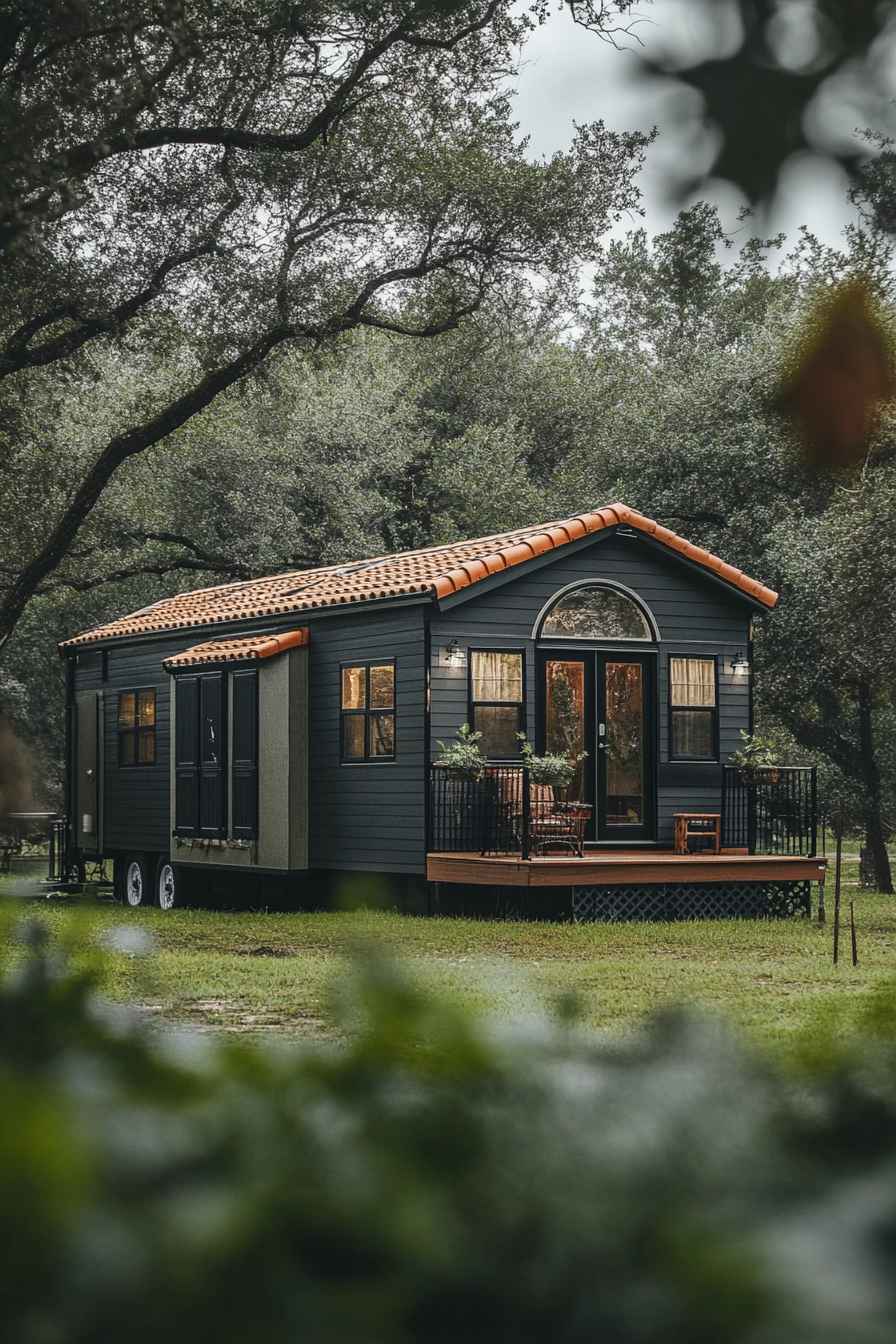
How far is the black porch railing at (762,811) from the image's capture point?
16.7 meters

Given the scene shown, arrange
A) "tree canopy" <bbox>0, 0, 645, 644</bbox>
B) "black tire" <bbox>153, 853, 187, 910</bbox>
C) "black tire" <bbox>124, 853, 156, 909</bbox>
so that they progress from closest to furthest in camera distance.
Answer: "tree canopy" <bbox>0, 0, 645, 644</bbox> < "black tire" <bbox>153, 853, 187, 910</bbox> < "black tire" <bbox>124, 853, 156, 909</bbox>

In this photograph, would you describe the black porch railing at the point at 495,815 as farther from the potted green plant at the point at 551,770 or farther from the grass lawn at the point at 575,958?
the grass lawn at the point at 575,958

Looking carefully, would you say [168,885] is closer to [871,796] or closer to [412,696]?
[412,696]

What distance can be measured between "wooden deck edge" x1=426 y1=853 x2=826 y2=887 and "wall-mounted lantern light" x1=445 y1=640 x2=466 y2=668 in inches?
76.5

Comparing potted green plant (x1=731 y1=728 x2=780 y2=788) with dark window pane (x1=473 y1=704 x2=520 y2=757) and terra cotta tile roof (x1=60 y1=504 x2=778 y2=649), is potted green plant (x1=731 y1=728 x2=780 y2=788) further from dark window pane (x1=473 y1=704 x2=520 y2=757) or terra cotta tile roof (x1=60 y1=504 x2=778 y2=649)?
dark window pane (x1=473 y1=704 x2=520 y2=757)

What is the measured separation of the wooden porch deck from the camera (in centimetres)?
1423

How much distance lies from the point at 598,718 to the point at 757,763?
1797 millimetres

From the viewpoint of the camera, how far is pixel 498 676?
1612 cm

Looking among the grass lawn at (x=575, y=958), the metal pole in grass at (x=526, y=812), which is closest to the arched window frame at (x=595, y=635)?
the metal pole in grass at (x=526, y=812)

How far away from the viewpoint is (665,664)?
17141 millimetres

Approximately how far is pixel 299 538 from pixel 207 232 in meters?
7.40

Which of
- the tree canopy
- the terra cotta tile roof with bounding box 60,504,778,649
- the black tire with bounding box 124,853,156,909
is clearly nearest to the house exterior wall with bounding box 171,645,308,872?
the terra cotta tile roof with bounding box 60,504,778,649

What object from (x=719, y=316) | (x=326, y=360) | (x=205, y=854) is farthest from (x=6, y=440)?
(x=719, y=316)

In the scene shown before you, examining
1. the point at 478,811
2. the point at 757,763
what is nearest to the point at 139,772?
the point at 478,811
